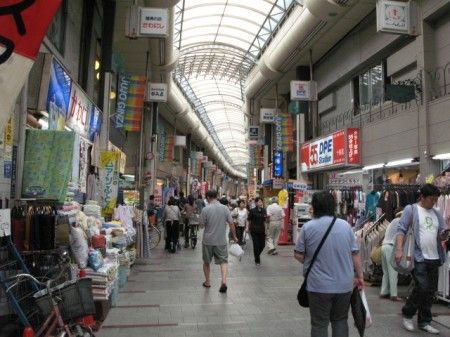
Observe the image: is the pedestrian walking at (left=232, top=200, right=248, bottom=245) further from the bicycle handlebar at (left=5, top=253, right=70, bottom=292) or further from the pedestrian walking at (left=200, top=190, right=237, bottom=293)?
the bicycle handlebar at (left=5, top=253, right=70, bottom=292)

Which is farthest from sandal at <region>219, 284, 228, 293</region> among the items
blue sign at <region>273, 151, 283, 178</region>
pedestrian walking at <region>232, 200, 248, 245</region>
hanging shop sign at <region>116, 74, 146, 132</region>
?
blue sign at <region>273, 151, 283, 178</region>

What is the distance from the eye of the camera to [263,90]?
24.4 metres

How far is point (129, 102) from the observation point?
15.4 meters

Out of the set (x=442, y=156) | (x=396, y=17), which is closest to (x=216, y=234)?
(x=442, y=156)

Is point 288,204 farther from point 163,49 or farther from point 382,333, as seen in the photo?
point 382,333

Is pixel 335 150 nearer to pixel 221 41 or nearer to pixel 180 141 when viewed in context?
pixel 221 41

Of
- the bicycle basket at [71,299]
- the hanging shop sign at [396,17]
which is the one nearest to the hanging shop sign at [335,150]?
the hanging shop sign at [396,17]

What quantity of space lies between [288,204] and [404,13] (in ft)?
30.8

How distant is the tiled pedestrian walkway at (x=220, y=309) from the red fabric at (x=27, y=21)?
389 centimetres

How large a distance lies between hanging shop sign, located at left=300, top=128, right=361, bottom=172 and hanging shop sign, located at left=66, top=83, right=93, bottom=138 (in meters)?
8.12

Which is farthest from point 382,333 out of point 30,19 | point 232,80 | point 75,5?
point 232,80

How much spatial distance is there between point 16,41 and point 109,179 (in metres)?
7.58

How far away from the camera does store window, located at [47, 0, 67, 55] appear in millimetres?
9062

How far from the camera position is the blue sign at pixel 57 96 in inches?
288
